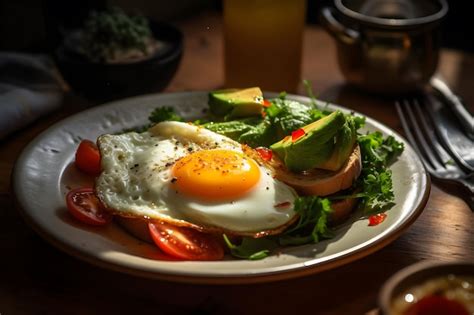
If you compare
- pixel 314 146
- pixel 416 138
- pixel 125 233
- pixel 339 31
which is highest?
pixel 314 146

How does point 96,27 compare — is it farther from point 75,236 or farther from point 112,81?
point 75,236

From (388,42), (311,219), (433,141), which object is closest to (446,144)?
(433,141)

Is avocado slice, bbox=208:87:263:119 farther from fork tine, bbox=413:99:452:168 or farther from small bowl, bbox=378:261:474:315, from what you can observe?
small bowl, bbox=378:261:474:315

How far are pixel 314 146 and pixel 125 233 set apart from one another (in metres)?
0.66

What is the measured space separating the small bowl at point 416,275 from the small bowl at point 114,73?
189 cm

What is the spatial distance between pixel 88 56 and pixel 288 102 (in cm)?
107

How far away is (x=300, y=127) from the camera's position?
7.72 ft

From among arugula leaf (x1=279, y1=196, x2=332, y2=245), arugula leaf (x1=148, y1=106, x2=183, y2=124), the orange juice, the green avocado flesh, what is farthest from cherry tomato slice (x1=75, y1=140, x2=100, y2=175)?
the orange juice

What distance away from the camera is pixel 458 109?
2943 mm

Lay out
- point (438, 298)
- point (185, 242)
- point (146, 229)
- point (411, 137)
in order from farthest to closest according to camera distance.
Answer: point (411, 137)
point (146, 229)
point (185, 242)
point (438, 298)

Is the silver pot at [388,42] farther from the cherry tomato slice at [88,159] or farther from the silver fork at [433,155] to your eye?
the cherry tomato slice at [88,159]

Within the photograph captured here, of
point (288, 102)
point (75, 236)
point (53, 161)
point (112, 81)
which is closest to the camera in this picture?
point (75, 236)

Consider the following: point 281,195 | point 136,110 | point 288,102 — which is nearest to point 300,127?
point 288,102

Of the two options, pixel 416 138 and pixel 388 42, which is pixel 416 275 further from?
pixel 388 42
